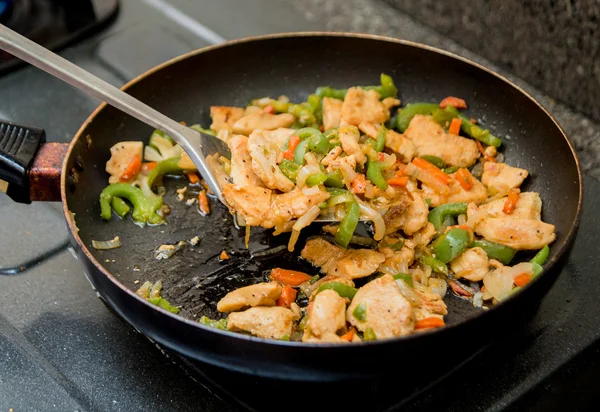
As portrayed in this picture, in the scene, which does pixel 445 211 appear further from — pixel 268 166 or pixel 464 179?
pixel 268 166

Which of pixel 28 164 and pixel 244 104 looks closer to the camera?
pixel 28 164

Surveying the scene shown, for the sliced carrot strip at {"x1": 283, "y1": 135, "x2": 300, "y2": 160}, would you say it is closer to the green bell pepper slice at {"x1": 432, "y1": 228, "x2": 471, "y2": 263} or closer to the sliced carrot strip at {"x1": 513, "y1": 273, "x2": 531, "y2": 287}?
the green bell pepper slice at {"x1": 432, "y1": 228, "x2": 471, "y2": 263}

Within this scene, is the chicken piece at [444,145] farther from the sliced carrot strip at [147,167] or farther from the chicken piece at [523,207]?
the sliced carrot strip at [147,167]

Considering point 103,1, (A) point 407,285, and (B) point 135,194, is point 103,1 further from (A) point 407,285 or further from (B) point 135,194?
(A) point 407,285

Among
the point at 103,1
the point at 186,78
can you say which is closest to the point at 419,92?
the point at 186,78

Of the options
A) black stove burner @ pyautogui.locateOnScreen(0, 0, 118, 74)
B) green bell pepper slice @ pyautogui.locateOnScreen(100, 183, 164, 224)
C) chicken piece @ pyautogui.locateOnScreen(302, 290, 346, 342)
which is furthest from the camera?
black stove burner @ pyautogui.locateOnScreen(0, 0, 118, 74)

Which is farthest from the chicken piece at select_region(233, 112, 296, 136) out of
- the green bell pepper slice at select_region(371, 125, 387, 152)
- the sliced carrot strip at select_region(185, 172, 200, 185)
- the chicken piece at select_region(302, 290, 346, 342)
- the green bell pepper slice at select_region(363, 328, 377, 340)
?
the green bell pepper slice at select_region(363, 328, 377, 340)

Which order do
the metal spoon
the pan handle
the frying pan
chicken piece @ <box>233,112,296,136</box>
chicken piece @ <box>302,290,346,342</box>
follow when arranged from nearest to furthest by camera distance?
the frying pan, chicken piece @ <box>302,290,346,342</box>, the metal spoon, the pan handle, chicken piece @ <box>233,112,296,136</box>

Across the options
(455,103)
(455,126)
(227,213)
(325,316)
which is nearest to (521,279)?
(325,316)
